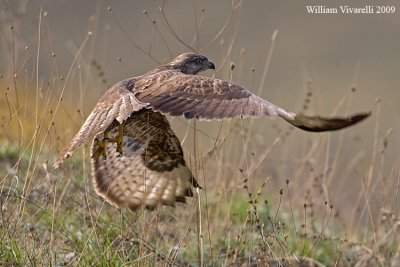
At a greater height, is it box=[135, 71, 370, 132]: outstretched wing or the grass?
box=[135, 71, 370, 132]: outstretched wing

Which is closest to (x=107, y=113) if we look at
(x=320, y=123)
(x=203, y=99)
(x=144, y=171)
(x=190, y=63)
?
(x=203, y=99)

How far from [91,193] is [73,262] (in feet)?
4.45

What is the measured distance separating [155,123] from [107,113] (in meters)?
0.70

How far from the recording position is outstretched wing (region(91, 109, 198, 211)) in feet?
22.8

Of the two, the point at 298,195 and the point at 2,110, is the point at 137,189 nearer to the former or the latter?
the point at 2,110

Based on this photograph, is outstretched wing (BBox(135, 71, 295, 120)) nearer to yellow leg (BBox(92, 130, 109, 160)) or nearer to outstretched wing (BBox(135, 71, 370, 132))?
outstretched wing (BBox(135, 71, 370, 132))

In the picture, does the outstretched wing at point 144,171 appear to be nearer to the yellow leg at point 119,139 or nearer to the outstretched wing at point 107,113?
the yellow leg at point 119,139

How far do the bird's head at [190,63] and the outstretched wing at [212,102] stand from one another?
2.50 ft

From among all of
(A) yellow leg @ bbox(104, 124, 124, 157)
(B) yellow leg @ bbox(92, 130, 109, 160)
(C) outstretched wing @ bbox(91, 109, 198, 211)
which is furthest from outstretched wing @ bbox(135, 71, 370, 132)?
(C) outstretched wing @ bbox(91, 109, 198, 211)

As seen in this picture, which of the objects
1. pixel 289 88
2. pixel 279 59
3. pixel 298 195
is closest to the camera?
pixel 298 195

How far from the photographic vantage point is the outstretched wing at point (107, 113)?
Result: 5906 millimetres

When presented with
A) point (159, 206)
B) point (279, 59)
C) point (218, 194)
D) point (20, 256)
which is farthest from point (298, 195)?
point (279, 59)

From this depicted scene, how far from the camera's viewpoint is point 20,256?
19.0 feet

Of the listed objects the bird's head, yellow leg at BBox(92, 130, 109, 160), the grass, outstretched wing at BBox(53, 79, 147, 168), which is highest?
the bird's head
